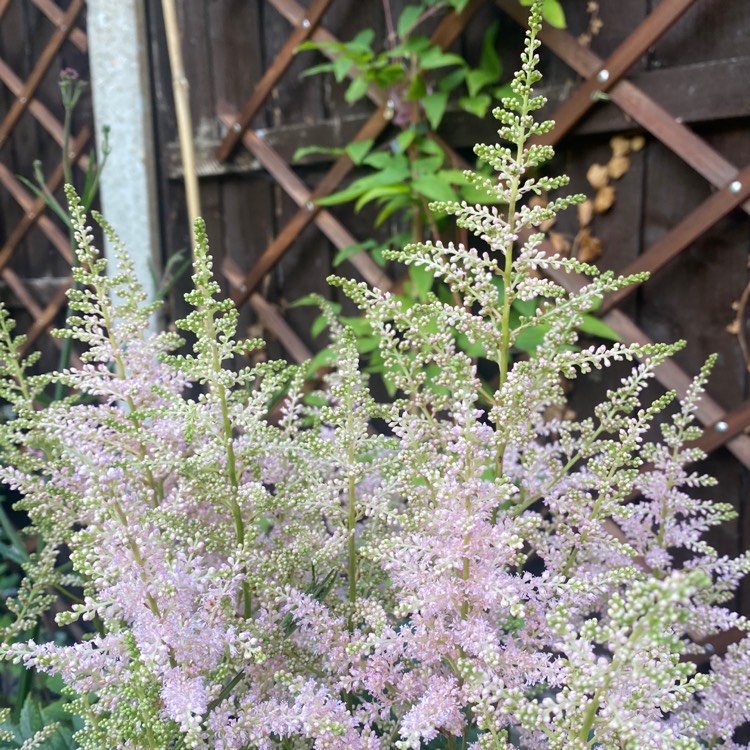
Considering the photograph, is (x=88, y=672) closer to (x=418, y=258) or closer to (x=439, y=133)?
(x=418, y=258)

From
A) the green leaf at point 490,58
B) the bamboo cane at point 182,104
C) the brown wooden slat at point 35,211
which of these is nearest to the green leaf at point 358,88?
the green leaf at point 490,58

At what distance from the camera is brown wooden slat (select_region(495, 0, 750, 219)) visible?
115cm

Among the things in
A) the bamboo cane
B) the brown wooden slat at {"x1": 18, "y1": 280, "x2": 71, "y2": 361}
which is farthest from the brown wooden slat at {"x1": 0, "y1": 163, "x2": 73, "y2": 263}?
the bamboo cane

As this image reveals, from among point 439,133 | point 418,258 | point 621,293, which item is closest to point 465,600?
point 418,258

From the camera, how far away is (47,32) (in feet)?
7.49

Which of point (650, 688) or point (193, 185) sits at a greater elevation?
point (193, 185)

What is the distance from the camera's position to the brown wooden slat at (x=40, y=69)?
208 centimetres

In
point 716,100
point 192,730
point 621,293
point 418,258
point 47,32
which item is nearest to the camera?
point 192,730

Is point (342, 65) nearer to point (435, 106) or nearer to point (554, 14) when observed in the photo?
point (435, 106)

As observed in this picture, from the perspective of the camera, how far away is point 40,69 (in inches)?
86.7

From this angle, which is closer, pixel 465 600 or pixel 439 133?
pixel 465 600

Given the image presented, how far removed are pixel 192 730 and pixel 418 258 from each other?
33 centimetres

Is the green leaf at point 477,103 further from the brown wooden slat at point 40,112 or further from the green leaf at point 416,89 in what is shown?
the brown wooden slat at point 40,112

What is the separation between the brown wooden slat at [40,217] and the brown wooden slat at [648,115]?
162cm
